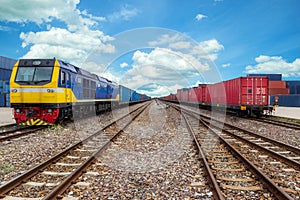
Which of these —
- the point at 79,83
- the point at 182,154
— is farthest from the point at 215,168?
the point at 79,83

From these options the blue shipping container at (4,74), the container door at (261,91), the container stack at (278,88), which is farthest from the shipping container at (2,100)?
the container stack at (278,88)

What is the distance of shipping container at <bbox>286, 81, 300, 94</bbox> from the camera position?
6228 cm

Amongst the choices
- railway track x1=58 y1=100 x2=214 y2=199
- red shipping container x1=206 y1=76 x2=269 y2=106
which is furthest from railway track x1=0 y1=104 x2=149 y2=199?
red shipping container x1=206 y1=76 x2=269 y2=106

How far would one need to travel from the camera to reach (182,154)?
6.87 m

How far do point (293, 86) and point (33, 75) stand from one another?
7000 cm

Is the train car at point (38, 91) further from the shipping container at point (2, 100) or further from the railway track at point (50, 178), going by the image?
the shipping container at point (2, 100)

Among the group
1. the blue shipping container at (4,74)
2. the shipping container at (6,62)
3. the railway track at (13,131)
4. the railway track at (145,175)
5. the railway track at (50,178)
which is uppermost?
the shipping container at (6,62)

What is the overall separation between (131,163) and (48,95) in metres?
6.86

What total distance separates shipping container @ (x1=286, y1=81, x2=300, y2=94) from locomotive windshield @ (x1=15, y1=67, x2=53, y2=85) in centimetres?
6709

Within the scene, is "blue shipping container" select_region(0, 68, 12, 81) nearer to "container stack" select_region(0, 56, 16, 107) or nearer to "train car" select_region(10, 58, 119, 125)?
"container stack" select_region(0, 56, 16, 107)

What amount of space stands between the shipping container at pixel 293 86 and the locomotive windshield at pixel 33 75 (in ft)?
220

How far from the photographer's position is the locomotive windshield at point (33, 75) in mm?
11047

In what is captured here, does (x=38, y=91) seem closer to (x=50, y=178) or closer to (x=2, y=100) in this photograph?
(x=50, y=178)

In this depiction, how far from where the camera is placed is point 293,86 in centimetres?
6438
